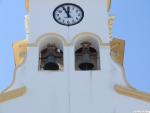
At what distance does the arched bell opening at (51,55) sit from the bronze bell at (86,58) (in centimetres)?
71

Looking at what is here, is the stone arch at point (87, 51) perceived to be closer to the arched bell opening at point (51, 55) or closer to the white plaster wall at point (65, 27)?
the white plaster wall at point (65, 27)

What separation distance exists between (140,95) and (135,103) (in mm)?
335

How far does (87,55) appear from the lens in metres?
29.7

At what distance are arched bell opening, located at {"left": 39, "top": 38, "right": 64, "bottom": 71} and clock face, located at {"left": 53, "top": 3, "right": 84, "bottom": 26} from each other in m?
0.75

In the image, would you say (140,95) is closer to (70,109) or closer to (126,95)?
(126,95)

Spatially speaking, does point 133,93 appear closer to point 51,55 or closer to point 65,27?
point 51,55

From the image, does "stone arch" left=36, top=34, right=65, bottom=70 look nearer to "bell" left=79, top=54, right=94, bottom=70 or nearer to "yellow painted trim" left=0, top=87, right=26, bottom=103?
"bell" left=79, top=54, right=94, bottom=70

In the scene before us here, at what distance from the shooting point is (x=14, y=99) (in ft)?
91.2

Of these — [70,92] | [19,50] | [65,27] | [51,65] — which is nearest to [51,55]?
[51,65]

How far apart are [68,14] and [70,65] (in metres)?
2.23

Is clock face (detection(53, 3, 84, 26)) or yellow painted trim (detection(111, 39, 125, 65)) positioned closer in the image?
clock face (detection(53, 3, 84, 26))

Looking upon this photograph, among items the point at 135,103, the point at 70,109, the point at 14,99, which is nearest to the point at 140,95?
the point at 135,103

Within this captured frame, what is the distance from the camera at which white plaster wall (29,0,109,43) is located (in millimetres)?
29688

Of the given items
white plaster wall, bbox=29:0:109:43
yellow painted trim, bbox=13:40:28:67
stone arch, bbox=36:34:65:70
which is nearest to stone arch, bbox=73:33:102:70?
white plaster wall, bbox=29:0:109:43
